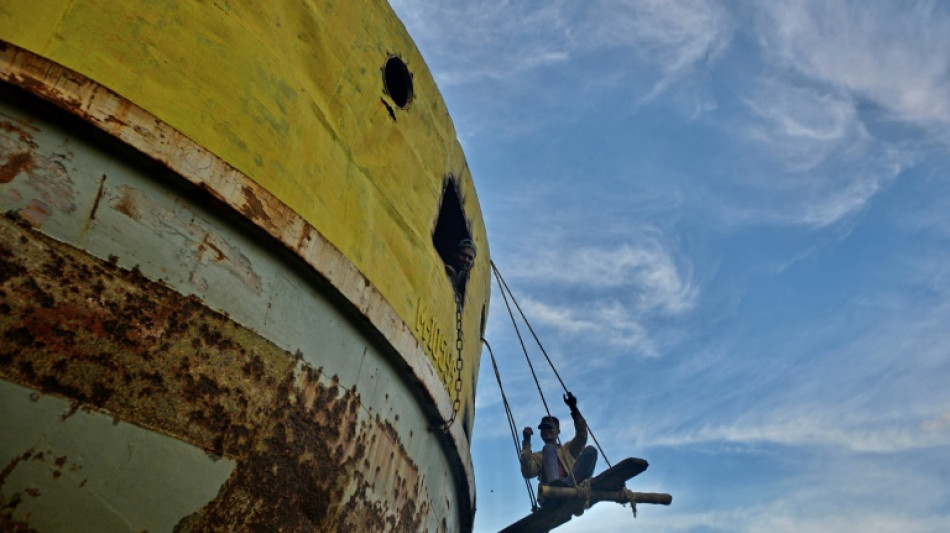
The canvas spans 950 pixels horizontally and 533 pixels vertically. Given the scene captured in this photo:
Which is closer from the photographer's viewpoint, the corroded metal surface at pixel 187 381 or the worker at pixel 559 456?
the corroded metal surface at pixel 187 381

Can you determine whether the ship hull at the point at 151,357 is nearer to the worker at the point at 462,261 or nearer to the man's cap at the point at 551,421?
the worker at the point at 462,261

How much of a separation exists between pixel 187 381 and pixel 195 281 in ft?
1.22

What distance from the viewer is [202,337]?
2.28m

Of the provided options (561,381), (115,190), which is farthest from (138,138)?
(561,381)

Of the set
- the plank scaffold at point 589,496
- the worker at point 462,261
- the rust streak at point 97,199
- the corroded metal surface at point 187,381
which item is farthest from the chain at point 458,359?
the rust streak at point 97,199

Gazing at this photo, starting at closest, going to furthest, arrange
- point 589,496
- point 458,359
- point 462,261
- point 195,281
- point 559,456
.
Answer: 1. point 195,281
2. point 458,359
3. point 462,261
4. point 589,496
5. point 559,456

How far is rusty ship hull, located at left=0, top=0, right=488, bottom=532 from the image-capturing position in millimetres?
1896

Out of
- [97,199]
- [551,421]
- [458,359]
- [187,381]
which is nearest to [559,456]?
[551,421]

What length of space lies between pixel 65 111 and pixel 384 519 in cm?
228

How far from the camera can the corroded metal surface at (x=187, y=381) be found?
1.88 meters

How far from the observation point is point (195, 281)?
232 centimetres

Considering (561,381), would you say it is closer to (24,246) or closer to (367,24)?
(367,24)

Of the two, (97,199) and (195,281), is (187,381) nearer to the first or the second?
(195,281)

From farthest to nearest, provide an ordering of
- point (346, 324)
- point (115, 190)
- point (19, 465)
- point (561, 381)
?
point (561, 381)
point (346, 324)
point (115, 190)
point (19, 465)
